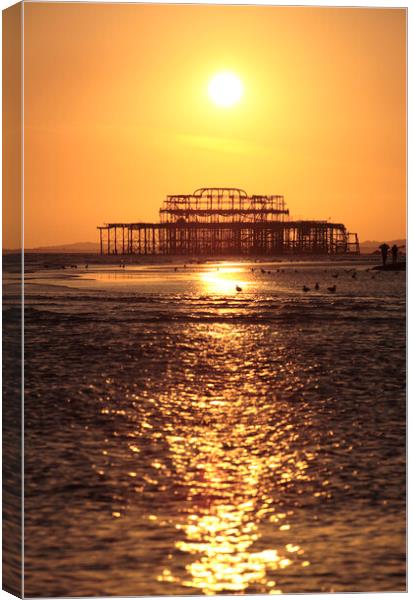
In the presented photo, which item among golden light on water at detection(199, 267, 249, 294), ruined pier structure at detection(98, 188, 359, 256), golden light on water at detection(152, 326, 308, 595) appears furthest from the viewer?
golden light on water at detection(199, 267, 249, 294)

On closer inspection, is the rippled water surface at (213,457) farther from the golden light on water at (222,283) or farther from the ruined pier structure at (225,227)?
the golden light on water at (222,283)

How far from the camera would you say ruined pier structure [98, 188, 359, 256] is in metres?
8.58

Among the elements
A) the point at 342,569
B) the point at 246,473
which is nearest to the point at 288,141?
the point at 246,473

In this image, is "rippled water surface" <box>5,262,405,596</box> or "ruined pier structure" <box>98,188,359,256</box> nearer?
"rippled water surface" <box>5,262,405,596</box>

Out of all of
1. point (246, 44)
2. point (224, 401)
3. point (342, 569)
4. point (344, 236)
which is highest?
point (246, 44)

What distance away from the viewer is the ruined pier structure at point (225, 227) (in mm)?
8578

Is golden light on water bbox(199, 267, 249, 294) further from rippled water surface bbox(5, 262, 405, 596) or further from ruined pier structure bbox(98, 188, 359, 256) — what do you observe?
ruined pier structure bbox(98, 188, 359, 256)

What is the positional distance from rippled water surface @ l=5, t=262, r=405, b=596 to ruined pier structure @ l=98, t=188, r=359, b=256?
104 centimetres

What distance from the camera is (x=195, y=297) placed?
1705 centimetres

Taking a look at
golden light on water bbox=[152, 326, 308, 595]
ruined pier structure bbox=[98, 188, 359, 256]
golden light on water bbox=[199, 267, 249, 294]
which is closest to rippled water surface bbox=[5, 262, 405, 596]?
golden light on water bbox=[152, 326, 308, 595]

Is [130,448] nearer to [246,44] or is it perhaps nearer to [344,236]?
[246,44]

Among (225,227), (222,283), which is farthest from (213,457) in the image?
(222,283)

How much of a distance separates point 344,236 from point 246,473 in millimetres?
3280

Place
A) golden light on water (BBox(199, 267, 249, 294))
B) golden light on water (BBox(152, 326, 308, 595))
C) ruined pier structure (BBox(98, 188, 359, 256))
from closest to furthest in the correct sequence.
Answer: golden light on water (BBox(152, 326, 308, 595)), ruined pier structure (BBox(98, 188, 359, 256)), golden light on water (BBox(199, 267, 249, 294))
